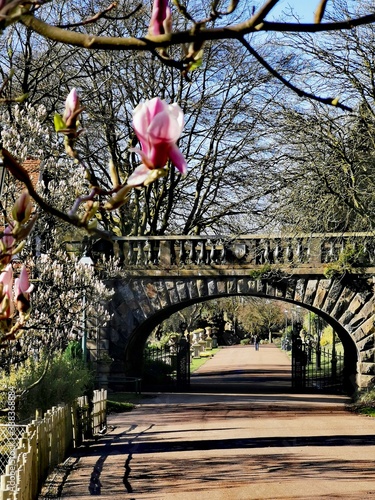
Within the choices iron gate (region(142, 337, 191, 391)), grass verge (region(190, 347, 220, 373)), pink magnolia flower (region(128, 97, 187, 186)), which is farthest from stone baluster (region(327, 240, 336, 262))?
pink magnolia flower (region(128, 97, 187, 186))

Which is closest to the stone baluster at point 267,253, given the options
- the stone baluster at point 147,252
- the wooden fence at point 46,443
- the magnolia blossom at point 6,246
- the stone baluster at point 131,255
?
the stone baluster at point 147,252

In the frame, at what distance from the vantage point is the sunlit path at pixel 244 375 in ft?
99.7

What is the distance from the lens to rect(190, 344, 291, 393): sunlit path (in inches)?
1196

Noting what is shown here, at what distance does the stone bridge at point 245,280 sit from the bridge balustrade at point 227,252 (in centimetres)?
2

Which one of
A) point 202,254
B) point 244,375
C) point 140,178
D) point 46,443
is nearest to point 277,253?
point 202,254

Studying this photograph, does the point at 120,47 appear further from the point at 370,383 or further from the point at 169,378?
the point at 169,378

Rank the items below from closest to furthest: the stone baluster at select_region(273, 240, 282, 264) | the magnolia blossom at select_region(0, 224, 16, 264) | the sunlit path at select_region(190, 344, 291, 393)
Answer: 1. the magnolia blossom at select_region(0, 224, 16, 264)
2. the stone baluster at select_region(273, 240, 282, 264)
3. the sunlit path at select_region(190, 344, 291, 393)

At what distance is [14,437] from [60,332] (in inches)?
123

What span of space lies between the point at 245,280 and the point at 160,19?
22.8 meters

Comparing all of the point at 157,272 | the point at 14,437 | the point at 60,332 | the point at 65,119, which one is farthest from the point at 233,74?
the point at 65,119

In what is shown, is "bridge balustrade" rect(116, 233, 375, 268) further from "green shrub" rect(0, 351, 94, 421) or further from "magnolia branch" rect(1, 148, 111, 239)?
"magnolia branch" rect(1, 148, 111, 239)

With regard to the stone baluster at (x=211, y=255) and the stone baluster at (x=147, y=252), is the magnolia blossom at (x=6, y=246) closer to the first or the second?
the stone baluster at (x=211, y=255)

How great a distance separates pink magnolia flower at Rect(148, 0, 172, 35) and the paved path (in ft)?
31.1

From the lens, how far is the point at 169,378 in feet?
98.3
